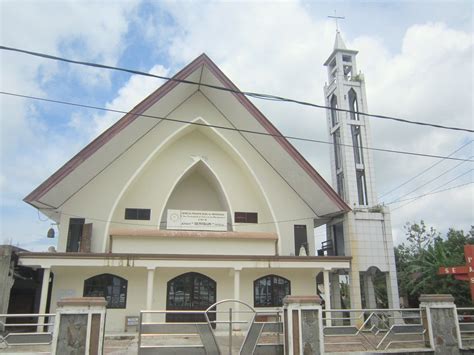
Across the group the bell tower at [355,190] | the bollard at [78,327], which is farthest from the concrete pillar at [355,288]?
the bollard at [78,327]

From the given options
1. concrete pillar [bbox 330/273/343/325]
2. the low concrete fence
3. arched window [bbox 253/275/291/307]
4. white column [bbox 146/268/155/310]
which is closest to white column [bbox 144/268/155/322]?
white column [bbox 146/268/155/310]

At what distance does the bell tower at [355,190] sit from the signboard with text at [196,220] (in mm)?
5140

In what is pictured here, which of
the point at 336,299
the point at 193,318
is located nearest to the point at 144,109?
the point at 193,318

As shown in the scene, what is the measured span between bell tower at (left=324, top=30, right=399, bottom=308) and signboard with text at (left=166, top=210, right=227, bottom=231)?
202 inches

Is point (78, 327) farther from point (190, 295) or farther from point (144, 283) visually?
point (190, 295)

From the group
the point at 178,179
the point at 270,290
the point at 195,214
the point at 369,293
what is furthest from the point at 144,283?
the point at 369,293

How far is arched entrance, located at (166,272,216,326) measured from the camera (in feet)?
50.0

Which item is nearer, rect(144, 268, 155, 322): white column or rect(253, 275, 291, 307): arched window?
rect(144, 268, 155, 322): white column

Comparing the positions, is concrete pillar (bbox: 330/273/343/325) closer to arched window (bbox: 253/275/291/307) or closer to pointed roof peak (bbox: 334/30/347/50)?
arched window (bbox: 253/275/291/307)

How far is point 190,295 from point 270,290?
3229mm

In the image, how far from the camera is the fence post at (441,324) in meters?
9.45

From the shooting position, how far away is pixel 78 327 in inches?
309

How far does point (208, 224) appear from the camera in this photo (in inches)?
635

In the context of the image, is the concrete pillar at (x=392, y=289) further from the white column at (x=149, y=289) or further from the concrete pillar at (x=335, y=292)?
the white column at (x=149, y=289)
